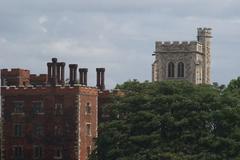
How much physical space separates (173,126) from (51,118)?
17387 mm

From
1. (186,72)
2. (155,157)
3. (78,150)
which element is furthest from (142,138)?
(186,72)

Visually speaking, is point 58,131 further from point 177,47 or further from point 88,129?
point 177,47

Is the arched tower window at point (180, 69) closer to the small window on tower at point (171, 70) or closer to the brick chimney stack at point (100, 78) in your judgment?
the small window on tower at point (171, 70)

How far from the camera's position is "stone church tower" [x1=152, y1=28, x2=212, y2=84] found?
547ft

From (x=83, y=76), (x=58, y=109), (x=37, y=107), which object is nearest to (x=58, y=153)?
(x=58, y=109)

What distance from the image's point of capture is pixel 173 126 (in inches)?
3410

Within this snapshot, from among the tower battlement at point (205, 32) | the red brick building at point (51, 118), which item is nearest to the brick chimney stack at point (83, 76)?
the red brick building at point (51, 118)

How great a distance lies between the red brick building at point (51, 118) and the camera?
100 meters

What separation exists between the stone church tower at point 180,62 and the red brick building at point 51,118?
208 ft

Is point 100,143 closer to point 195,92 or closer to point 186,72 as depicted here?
point 195,92

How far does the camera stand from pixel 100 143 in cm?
8938

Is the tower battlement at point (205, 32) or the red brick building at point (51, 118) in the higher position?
the tower battlement at point (205, 32)

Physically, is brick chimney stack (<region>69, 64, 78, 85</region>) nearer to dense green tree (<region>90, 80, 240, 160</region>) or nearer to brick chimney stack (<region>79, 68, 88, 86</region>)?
brick chimney stack (<region>79, 68, 88, 86</region>)

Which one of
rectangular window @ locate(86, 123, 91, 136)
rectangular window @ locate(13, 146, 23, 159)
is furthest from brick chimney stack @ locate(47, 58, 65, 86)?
rectangular window @ locate(13, 146, 23, 159)
